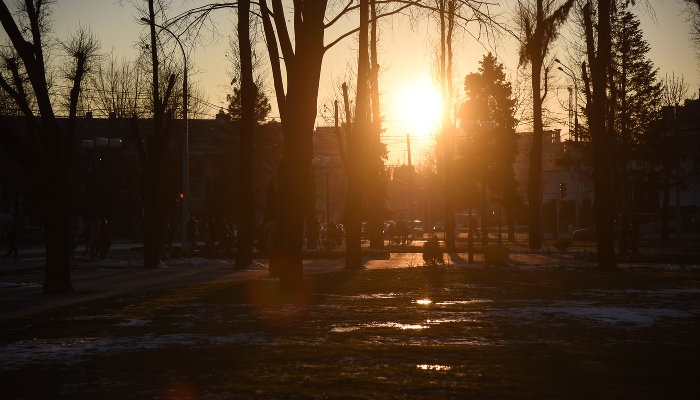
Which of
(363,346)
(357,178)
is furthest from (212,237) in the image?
(363,346)

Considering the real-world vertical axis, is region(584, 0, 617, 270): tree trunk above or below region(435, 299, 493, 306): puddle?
above

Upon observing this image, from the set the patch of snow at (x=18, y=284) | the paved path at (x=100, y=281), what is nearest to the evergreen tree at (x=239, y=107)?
the paved path at (x=100, y=281)

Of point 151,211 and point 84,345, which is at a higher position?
point 151,211

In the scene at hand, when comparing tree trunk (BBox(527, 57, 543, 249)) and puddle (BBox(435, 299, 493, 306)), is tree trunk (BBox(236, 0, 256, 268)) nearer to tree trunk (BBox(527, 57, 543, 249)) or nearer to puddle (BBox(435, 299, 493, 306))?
puddle (BBox(435, 299, 493, 306))

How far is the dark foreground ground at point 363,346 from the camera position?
8250mm

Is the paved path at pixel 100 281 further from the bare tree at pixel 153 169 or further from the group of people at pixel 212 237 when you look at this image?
the group of people at pixel 212 237

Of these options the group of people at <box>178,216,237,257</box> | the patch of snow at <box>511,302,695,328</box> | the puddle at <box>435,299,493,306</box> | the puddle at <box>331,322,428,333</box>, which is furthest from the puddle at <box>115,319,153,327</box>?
the group of people at <box>178,216,237,257</box>

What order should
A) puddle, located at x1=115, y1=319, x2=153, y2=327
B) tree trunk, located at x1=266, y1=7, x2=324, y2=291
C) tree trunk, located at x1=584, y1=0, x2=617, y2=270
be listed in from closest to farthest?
puddle, located at x1=115, y1=319, x2=153, y2=327, tree trunk, located at x1=266, y1=7, x2=324, y2=291, tree trunk, located at x1=584, y1=0, x2=617, y2=270

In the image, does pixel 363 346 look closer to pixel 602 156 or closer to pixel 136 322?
pixel 136 322

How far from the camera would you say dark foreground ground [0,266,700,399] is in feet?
27.1

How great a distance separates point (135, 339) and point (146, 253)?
2160 cm

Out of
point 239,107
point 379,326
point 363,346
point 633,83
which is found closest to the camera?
point 363,346

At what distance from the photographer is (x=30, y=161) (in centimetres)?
1936

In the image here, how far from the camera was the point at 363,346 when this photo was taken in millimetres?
10977
